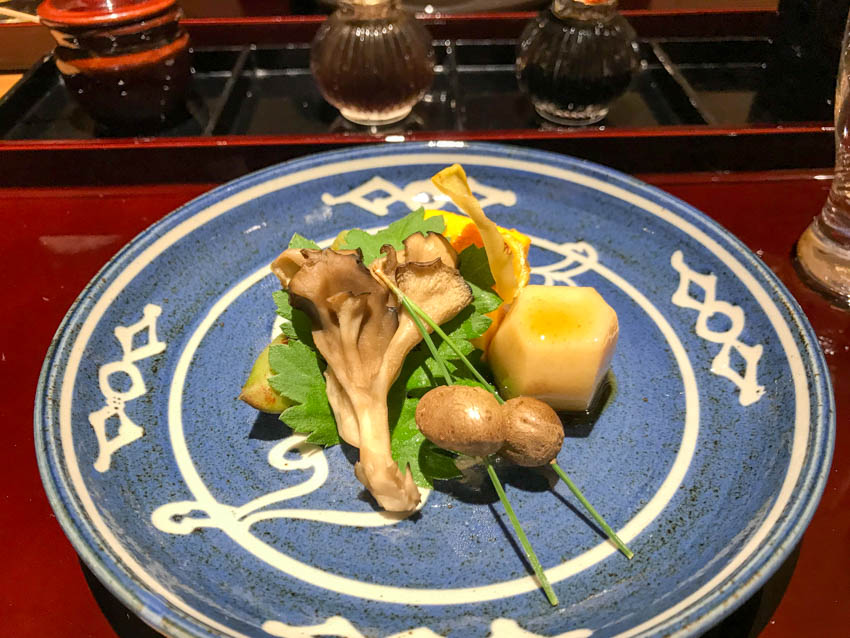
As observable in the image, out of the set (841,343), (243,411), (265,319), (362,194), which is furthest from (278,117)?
(841,343)

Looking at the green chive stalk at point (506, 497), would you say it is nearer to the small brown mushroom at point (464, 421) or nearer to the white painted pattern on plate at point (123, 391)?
the small brown mushroom at point (464, 421)

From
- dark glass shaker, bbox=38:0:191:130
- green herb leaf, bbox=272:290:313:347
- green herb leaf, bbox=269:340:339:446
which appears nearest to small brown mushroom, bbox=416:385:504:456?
green herb leaf, bbox=269:340:339:446

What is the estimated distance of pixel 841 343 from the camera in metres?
1.39

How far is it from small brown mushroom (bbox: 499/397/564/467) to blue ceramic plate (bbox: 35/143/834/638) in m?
0.13

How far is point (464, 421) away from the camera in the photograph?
0.97 m

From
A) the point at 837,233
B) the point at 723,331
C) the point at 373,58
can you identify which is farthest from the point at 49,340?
the point at 837,233

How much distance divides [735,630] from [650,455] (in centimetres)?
31

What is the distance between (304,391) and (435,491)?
1.01ft

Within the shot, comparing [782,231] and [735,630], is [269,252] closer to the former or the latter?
[735,630]

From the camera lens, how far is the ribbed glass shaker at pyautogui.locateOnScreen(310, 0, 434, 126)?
6.57 ft

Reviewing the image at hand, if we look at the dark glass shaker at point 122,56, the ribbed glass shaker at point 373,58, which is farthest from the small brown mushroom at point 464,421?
the dark glass shaker at point 122,56

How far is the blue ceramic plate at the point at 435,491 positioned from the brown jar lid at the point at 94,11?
73 centimetres

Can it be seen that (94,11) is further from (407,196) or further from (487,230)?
(487,230)

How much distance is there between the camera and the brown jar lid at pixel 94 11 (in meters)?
1.83
